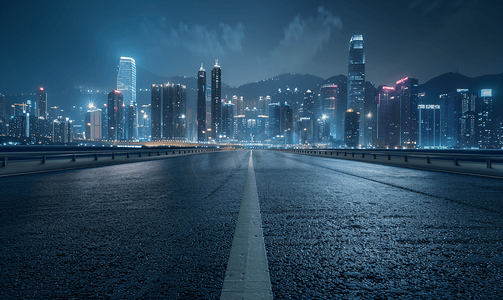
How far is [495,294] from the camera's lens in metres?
2.30

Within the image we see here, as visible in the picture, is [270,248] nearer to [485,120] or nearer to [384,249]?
[384,249]

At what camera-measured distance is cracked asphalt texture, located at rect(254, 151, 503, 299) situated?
2.44 m

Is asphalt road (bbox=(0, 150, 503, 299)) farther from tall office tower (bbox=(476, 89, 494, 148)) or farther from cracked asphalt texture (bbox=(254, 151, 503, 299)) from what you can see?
tall office tower (bbox=(476, 89, 494, 148))

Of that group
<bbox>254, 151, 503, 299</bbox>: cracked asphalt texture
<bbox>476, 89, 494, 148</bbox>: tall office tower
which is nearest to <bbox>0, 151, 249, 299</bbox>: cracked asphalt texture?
<bbox>254, 151, 503, 299</bbox>: cracked asphalt texture

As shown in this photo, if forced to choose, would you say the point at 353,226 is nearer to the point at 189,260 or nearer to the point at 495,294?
the point at 495,294

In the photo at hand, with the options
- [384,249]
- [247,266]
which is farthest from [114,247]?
[384,249]

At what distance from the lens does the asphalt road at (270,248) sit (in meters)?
2.44

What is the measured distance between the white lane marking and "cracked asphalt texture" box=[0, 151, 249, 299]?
105mm

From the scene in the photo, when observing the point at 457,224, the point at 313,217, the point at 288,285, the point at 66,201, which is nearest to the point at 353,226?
the point at 313,217

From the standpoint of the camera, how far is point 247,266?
2.87 metres

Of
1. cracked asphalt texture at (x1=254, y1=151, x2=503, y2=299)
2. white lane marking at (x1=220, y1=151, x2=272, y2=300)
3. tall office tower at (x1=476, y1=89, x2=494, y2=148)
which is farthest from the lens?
tall office tower at (x1=476, y1=89, x2=494, y2=148)

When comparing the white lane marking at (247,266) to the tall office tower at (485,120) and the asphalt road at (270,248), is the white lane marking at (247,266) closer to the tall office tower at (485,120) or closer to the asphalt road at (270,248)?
the asphalt road at (270,248)

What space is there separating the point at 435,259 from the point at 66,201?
7.67 metres

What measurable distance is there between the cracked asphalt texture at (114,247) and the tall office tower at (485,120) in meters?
248
